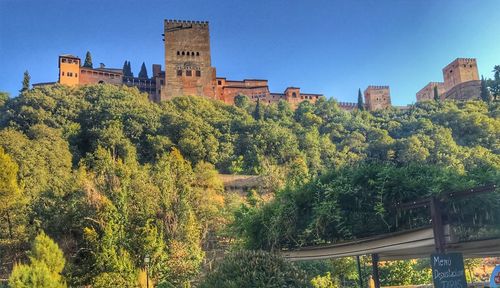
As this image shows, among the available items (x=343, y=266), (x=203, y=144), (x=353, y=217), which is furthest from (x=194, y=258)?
(x=203, y=144)

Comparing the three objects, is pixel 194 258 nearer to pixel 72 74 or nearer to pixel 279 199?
pixel 279 199

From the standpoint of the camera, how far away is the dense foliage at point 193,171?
7.42 meters

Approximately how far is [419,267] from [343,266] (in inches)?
111

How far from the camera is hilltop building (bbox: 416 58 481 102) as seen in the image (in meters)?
66.2

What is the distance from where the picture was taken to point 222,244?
21.9 m

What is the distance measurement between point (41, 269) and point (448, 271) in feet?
37.8

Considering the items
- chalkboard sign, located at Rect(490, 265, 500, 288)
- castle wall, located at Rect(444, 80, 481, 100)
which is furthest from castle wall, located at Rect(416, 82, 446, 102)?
chalkboard sign, located at Rect(490, 265, 500, 288)

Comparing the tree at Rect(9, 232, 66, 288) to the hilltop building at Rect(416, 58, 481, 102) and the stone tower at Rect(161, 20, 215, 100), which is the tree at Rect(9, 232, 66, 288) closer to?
the stone tower at Rect(161, 20, 215, 100)

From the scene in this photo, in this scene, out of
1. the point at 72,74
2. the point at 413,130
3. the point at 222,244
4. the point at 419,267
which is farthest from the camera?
the point at 72,74

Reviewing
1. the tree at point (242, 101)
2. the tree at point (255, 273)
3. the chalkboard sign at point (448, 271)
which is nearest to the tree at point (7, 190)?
the tree at point (255, 273)

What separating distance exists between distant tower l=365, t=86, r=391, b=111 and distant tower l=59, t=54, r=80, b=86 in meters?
42.1

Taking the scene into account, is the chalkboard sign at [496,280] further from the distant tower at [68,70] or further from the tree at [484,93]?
the tree at [484,93]

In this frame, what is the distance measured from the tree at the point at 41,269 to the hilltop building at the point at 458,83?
6153 centimetres

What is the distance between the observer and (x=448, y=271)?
5789 millimetres
